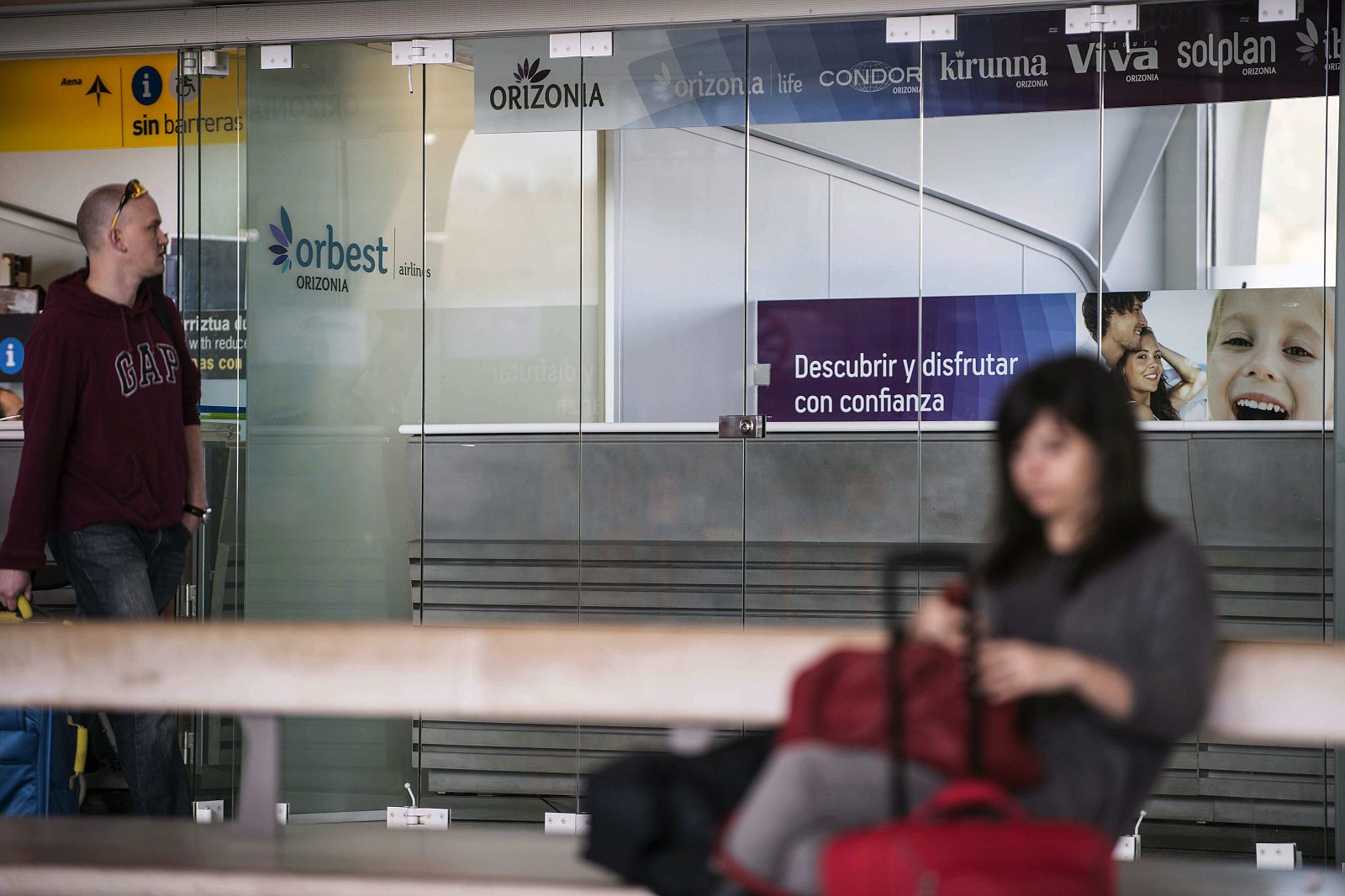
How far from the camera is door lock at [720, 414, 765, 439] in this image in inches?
194

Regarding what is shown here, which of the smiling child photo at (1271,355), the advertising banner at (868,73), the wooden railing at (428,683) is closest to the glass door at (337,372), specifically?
the advertising banner at (868,73)

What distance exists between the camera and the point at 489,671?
2.29 meters

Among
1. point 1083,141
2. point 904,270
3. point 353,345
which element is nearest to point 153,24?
point 353,345

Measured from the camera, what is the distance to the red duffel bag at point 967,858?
5.28ft

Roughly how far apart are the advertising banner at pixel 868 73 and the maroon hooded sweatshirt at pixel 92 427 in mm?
1683

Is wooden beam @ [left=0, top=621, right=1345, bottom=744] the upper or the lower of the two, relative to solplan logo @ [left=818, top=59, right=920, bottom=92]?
lower

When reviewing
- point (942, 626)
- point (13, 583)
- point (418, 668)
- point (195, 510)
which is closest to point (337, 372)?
point (195, 510)

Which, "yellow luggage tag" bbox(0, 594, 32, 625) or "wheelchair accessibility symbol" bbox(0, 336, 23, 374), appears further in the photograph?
"wheelchair accessibility symbol" bbox(0, 336, 23, 374)

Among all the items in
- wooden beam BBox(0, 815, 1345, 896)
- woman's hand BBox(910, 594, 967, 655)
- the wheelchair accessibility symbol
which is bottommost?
wooden beam BBox(0, 815, 1345, 896)

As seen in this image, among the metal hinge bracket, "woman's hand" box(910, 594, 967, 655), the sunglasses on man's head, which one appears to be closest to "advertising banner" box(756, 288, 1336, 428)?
the metal hinge bracket

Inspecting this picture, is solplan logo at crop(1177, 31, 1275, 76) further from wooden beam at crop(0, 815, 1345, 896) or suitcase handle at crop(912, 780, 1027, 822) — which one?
suitcase handle at crop(912, 780, 1027, 822)

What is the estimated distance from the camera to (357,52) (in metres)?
4.87

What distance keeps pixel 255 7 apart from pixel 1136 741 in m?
4.12

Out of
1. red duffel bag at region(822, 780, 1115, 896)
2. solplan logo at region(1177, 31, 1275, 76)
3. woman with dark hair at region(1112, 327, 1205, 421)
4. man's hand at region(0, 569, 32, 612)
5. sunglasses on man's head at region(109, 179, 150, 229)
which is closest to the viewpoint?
red duffel bag at region(822, 780, 1115, 896)
